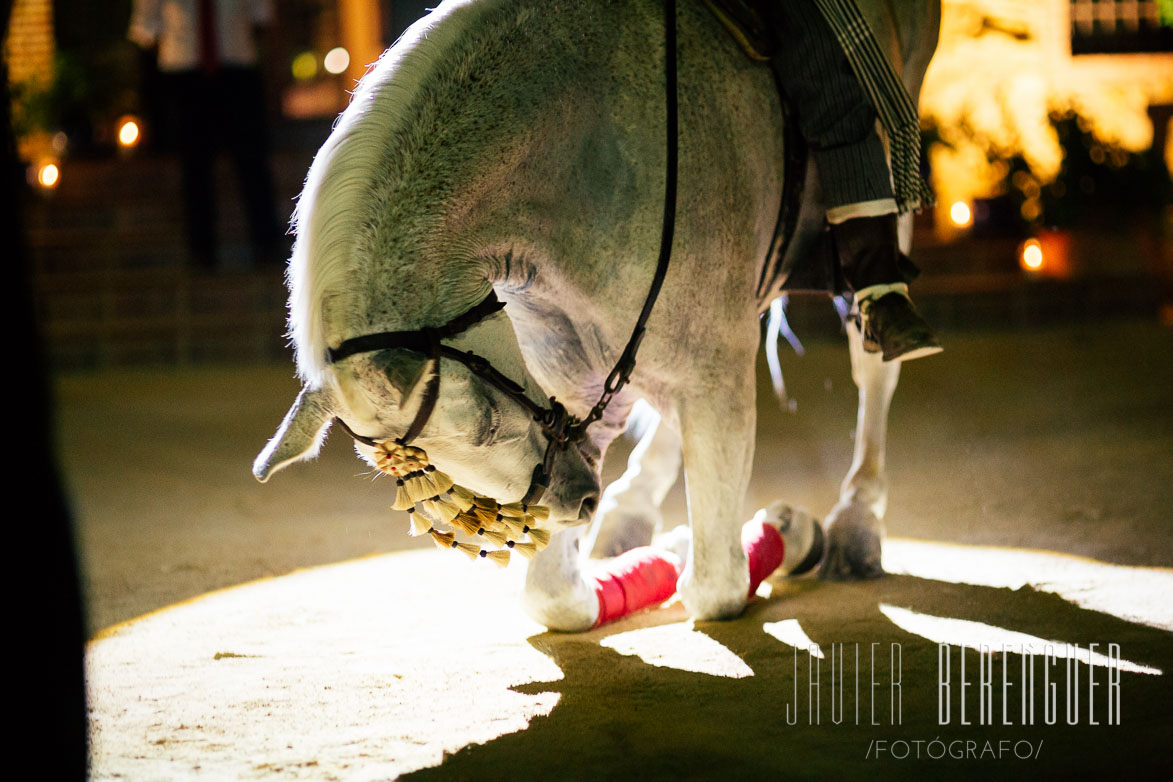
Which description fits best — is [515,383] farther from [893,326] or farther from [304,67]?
[304,67]

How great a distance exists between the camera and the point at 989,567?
11.9 ft

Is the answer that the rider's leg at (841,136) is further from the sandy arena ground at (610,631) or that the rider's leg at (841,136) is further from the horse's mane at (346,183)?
the horse's mane at (346,183)

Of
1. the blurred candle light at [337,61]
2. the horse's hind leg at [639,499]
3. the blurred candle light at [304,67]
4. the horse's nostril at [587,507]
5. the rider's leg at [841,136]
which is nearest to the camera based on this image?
the horse's nostril at [587,507]

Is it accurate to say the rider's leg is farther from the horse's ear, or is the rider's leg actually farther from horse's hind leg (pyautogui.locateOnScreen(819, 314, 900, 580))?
the horse's ear

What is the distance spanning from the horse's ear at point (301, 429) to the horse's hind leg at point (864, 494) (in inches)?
77.6

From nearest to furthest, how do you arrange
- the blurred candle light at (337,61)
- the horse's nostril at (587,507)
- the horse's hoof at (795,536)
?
1. the horse's nostril at (587,507)
2. the horse's hoof at (795,536)
3. the blurred candle light at (337,61)

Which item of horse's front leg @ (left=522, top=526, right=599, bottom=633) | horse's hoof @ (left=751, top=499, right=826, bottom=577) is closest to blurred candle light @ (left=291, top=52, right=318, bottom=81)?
horse's hoof @ (left=751, top=499, right=826, bottom=577)

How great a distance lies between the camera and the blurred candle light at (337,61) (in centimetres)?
1300

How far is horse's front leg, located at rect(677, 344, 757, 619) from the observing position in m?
2.95

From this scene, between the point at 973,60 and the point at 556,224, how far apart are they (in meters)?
11.3

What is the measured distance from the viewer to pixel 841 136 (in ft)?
10.1

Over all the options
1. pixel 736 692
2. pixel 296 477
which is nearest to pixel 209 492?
pixel 296 477

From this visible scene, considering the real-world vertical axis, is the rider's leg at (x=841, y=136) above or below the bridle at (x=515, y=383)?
above

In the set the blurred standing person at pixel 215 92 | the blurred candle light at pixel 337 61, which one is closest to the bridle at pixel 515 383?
the blurred standing person at pixel 215 92
